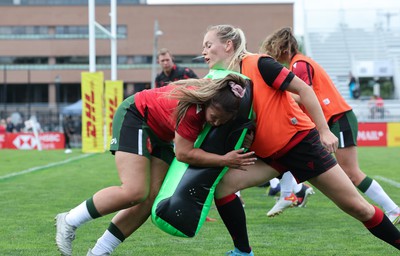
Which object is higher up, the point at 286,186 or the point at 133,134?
the point at 133,134

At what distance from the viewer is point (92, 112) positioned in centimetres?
2469

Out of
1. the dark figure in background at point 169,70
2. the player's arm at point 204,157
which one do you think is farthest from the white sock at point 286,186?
the dark figure in background at point 169,70

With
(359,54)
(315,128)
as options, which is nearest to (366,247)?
(315,128)

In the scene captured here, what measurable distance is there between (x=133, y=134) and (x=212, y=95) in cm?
74

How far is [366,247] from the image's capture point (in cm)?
626

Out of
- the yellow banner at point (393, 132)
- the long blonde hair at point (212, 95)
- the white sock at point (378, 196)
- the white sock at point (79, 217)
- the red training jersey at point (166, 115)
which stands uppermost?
the long blonde hair at point (212, 95)

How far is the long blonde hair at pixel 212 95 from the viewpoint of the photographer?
15.4 feet

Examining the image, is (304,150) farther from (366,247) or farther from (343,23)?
(343,23)

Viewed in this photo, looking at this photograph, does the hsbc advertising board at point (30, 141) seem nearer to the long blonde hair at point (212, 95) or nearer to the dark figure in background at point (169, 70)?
the dark figure in background at point (169, 70)

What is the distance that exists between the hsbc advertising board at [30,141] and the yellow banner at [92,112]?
285 inches

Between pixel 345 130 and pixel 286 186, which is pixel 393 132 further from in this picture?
pixel 345 130

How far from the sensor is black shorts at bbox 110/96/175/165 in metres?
5.16

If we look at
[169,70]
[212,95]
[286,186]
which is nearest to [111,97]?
[169,70]

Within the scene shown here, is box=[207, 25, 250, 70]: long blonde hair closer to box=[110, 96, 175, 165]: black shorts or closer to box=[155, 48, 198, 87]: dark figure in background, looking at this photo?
box=[110, 96, 175, 165]: black shorts
